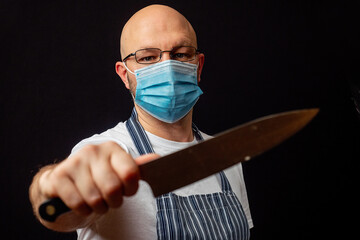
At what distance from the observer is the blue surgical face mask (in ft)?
4.60

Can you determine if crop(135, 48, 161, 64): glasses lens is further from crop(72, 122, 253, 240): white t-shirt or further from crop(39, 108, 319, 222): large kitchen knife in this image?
crop(39, 108, 319, 222): large kitchen knife

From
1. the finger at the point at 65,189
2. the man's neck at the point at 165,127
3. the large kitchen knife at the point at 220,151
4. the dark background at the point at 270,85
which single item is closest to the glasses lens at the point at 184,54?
the man's neck at the point at 165,127

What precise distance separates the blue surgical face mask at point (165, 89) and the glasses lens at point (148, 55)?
4cm

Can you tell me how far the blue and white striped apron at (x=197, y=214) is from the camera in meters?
1.12

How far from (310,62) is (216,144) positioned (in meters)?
1.67

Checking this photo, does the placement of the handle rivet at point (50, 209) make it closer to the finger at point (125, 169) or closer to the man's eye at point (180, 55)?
the finger at point (125, 169)

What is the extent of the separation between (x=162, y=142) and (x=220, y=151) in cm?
72

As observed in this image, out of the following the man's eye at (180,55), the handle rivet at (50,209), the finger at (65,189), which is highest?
the man's eye at (180,55)

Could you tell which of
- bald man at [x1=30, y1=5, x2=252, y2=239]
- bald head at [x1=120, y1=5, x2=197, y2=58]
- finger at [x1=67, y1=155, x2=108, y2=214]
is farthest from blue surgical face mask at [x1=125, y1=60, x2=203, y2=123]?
finger at [x1=67, y1=155, x2=108, y2=214]

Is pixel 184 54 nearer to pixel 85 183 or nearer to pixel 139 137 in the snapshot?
pixel 139 137

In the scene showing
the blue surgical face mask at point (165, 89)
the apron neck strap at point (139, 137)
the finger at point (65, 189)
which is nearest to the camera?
the finger at point (65, 189)

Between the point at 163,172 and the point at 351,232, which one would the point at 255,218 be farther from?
the point at 163,172

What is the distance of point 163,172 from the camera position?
0.72 m

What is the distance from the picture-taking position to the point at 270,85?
211 centimetres
